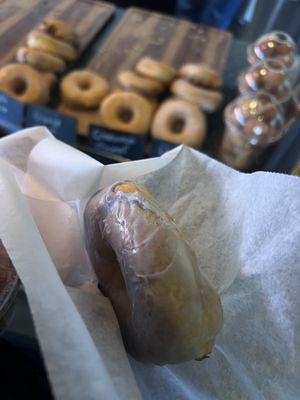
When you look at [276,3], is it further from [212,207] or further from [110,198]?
[110,198]

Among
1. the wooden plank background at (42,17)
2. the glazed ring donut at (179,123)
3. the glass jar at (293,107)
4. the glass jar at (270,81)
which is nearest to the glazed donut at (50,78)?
the wooden plank background at (42,17)

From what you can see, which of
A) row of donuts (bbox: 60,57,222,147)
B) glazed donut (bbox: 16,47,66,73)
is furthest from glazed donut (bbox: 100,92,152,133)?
glazed donut (bbox: 16,47,66,73)

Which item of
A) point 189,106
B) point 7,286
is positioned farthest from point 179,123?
point 7,286

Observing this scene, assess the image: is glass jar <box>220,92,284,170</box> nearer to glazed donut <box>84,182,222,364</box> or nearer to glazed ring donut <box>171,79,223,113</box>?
glazed ring donut <box>171,79,223,113</box>

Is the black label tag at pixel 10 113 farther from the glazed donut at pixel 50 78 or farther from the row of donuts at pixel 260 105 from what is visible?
the row of donuts at pixel 260 105

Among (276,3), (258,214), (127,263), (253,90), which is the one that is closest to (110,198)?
(127,263)

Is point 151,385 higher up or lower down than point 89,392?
lower down
